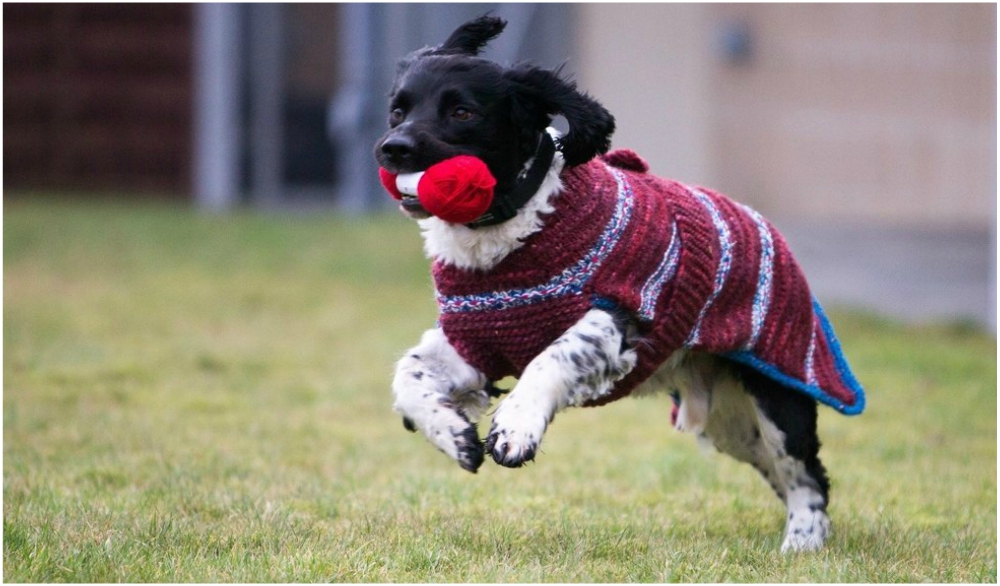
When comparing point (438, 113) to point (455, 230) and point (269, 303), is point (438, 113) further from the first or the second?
point (269, 303)

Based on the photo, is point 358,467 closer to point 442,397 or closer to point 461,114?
point 442,397

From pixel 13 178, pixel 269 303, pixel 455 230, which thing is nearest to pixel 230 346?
pixel 269 303

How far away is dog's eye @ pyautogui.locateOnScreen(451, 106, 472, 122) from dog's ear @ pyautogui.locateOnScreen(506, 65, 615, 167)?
0.45 feet

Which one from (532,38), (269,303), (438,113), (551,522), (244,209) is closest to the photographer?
(438,113)

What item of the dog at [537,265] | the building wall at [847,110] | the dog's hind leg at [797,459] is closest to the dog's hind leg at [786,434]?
the dog's hind leg at [797,459]

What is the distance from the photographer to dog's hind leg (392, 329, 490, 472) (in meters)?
3.50

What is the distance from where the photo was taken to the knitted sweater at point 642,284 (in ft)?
12.0

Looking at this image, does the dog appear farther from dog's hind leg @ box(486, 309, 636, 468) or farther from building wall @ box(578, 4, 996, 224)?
building wall @ box(578, 4, 996, 224)

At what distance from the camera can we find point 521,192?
3.67 m

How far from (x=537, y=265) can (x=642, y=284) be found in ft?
1.02

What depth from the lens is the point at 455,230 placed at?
3.71 meters

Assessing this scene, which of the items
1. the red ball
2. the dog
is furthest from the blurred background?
the red ball

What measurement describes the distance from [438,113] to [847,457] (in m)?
3.05

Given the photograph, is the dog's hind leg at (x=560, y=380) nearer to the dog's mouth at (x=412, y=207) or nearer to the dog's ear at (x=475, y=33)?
the dog's mouth at (x=412, y=207)
